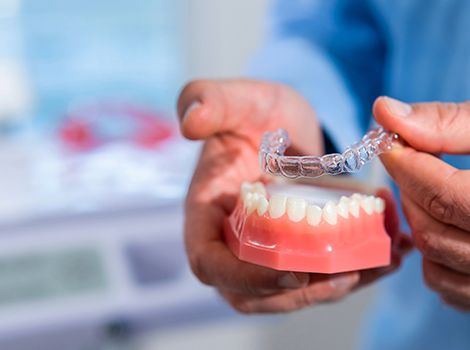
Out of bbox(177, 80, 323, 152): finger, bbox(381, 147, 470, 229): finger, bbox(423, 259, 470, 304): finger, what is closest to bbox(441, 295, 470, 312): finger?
bbox(423, 259, 470, 304): finger

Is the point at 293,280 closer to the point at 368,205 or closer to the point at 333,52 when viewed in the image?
the point at 368,205

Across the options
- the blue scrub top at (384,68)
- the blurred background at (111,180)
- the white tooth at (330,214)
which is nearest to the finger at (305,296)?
the white tooth at (330,214)

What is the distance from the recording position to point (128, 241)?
1.21m

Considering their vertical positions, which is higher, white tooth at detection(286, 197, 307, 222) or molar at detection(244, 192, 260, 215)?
white tooth at detection(286, 197, 307, 222)

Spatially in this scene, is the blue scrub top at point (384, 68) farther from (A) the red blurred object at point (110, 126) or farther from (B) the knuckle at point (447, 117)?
(A) the red blurred object at point (110, 126)

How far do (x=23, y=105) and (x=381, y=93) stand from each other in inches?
36.7

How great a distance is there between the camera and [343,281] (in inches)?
25.4

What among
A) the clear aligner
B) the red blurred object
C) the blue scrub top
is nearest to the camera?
the clear aligner

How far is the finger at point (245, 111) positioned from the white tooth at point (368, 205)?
0.49 feet

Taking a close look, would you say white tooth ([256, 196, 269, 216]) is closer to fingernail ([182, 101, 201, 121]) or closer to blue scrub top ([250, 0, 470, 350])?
fingernail ([182, 101, 201, 121])

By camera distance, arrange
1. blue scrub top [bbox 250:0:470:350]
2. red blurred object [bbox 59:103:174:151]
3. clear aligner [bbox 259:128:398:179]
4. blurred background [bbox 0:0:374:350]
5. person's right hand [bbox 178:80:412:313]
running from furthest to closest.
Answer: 1. red blurred object [bbox 59:103:174:151]
2. blurred background [bbox 0:0:374:350]
3. blue scrub top [bbox 250:0:470:350]
4. person's right hand [bbox 178:80:412:313]
5. clear aligner [bbox 259:128:398:179]

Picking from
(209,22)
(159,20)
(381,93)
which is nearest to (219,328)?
(381,93)

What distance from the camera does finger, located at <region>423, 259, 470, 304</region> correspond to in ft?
1.97

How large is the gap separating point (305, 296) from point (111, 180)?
77 centimetres
